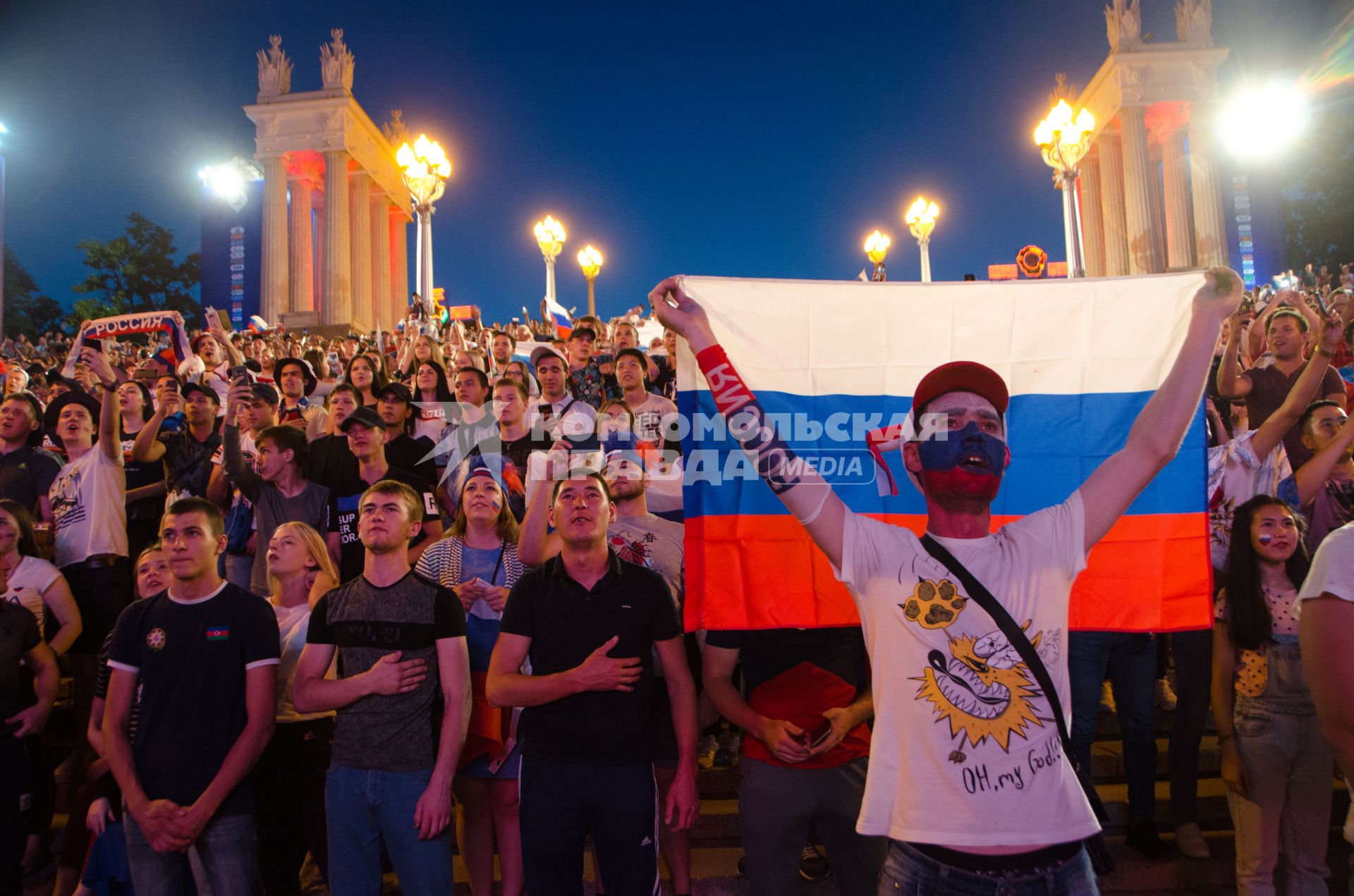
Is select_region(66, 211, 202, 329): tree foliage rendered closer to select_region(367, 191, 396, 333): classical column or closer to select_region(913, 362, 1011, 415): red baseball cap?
select_region(367, 191, 396, 333): classical column

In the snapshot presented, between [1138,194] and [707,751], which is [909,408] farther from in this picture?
[1138,194]

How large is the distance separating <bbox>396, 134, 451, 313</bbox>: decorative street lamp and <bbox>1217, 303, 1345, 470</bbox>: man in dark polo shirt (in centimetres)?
1076

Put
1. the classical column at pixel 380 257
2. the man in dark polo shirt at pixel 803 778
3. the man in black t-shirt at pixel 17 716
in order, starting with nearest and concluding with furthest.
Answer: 1. the man in dark polo shirt at pixel 803 778
2. the man in black t-shirt at pixel 17 716
3. the classical column at pixel 380 257

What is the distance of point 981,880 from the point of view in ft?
6.68

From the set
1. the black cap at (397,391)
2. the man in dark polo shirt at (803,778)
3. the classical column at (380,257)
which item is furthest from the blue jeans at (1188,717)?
the classical column at (380,257)

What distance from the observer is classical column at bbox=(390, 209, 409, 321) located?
43.6 m

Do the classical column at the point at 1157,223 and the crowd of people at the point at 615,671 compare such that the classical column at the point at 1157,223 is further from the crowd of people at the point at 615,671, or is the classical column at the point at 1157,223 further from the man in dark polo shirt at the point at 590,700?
the man in dark polo shirt at the point at 590,700

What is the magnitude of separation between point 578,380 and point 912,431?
5513 millimetres

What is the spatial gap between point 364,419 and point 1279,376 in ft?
21.4

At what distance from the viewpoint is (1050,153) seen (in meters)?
10.6

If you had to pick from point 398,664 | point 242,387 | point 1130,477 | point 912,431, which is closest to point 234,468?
point 242,387

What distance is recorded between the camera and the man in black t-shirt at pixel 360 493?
5.25 m

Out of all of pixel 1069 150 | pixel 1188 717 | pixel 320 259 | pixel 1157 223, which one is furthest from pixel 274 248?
pixel 1188 717

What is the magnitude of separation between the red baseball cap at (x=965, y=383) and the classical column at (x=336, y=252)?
35766 millimetres
